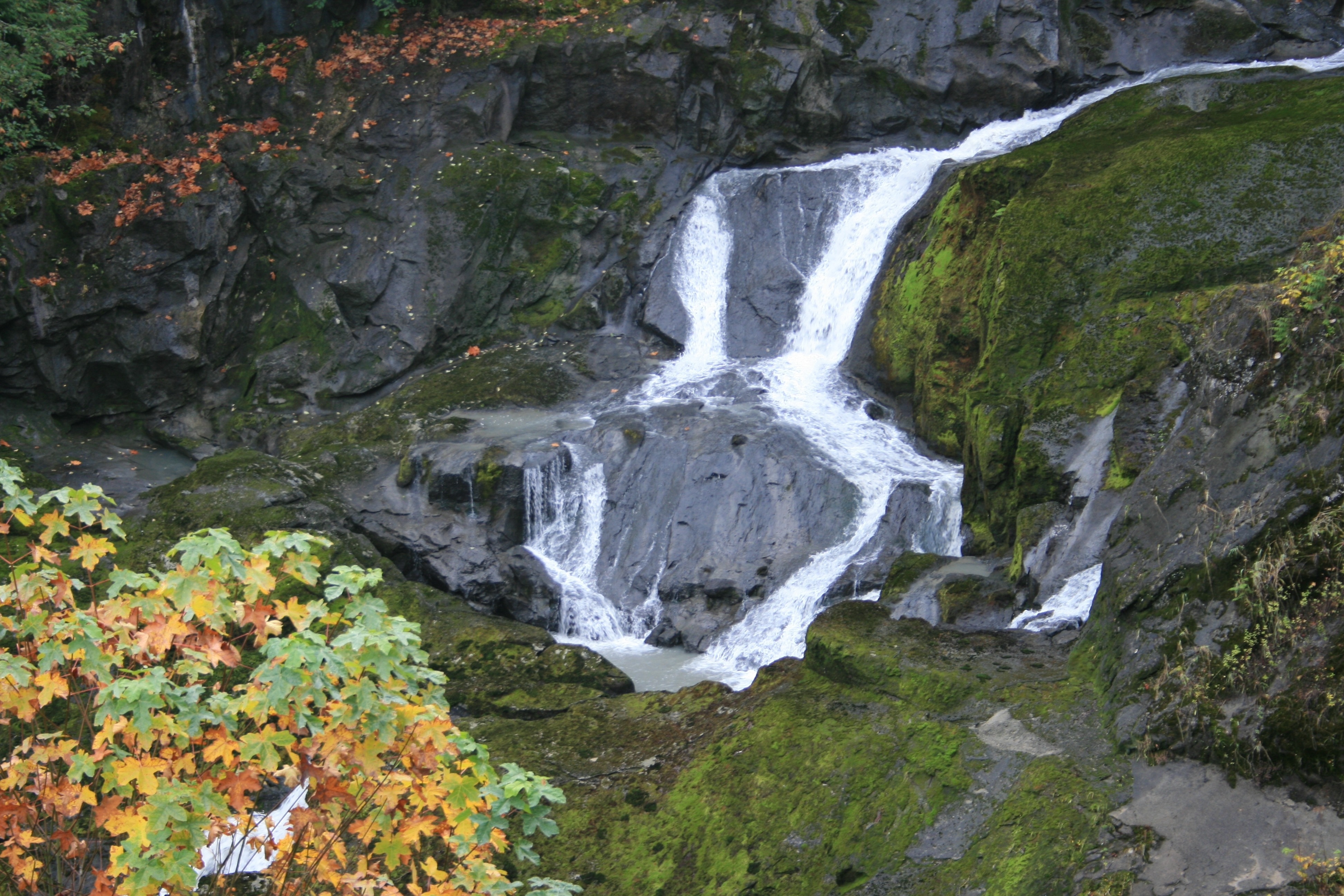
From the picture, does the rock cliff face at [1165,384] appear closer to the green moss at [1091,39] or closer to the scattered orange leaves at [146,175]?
the green moss at [1091,39]

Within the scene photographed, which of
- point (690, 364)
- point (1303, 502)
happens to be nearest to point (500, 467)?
point (690, 364)

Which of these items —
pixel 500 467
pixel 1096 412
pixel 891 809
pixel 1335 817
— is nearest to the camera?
pixel 1335 817

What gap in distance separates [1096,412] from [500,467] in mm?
7344

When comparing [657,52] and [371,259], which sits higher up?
[657,52]

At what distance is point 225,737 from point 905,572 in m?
7.32

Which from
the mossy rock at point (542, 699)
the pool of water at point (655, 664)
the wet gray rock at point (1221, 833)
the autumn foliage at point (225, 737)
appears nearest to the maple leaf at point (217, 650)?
the autumn foliage at point (225, 737)

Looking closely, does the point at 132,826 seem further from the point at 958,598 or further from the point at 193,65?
the point at 193,65

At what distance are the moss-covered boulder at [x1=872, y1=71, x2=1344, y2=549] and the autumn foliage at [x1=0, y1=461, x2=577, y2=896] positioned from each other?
6.48 metres

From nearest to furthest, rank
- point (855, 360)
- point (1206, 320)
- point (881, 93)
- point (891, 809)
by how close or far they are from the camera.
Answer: point (891, 809)
point (1206, 320)
point (855, 360)
point (881, 93)

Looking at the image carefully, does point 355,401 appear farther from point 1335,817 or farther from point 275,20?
point 1335,817

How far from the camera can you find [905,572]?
400 inches

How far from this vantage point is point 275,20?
19.6 meters

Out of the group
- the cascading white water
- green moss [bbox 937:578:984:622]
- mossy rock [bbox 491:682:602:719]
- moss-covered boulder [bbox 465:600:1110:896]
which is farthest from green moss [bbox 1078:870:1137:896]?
mossy rock [bbox 491:682:602:719]

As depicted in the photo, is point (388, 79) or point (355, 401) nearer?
point (355, 401)
